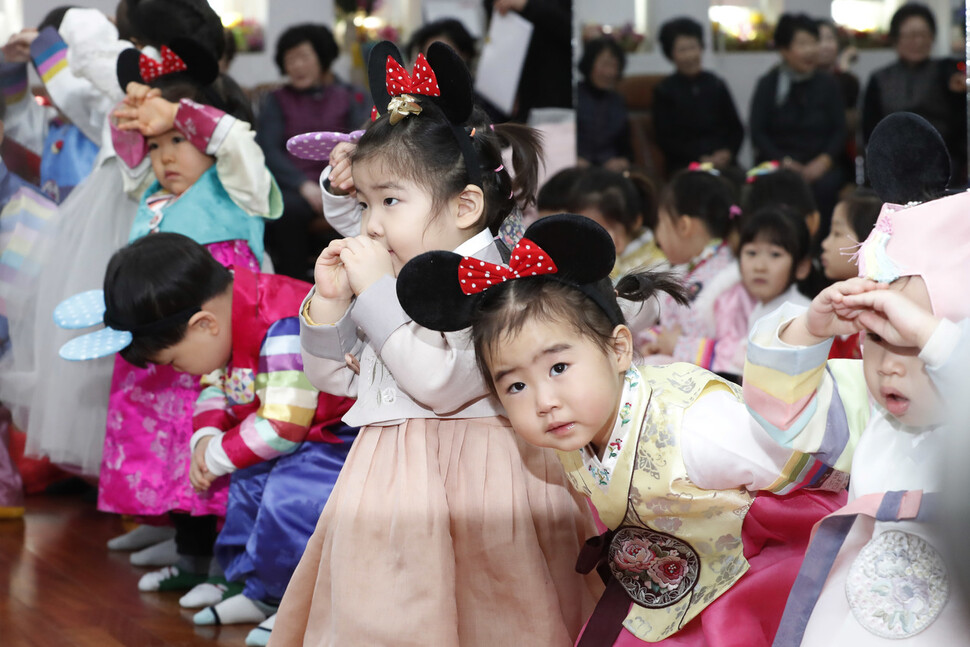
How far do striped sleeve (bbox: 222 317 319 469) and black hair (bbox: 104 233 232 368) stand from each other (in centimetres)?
20

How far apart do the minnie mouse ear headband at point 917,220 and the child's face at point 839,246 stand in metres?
A: 1.44

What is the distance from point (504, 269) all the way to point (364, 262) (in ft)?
0.80

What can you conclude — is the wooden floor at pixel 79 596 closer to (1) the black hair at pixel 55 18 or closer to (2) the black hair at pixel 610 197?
(1) the black hair at pixel 55 18

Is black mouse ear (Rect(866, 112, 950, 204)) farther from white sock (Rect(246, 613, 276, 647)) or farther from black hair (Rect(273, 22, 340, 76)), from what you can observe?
black hair (Rect(273, 22, 340, 76))

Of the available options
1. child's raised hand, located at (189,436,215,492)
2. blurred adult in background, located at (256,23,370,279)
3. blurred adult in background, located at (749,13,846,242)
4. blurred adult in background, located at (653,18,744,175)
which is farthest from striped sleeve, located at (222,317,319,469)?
blurred adult in background, located at (749,13,846,242)

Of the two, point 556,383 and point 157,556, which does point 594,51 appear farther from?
point 556,383

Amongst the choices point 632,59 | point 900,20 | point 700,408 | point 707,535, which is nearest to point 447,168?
point 700,408

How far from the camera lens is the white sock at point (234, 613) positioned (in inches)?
81.0

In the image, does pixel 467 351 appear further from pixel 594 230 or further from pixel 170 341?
pixel 170 341

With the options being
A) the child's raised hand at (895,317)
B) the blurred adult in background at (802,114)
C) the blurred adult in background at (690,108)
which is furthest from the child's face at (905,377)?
the blurred adult in background at (802,114)

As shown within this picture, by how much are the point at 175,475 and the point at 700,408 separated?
136 centimetres

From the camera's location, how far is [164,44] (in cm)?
235

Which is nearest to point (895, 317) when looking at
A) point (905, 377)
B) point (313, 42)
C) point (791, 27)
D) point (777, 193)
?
point (905, 377)

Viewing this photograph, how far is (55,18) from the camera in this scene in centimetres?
257
